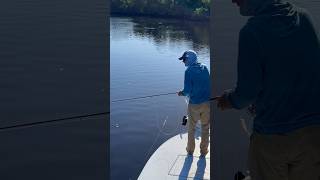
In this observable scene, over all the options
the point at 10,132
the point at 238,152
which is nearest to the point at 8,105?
the point at 10,132

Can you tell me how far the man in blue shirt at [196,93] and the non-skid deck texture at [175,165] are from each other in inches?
9.6

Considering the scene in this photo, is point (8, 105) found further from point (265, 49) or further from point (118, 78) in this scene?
point (118, 78)

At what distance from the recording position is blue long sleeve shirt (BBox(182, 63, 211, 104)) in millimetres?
6996

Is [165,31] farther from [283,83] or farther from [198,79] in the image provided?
[283,83]

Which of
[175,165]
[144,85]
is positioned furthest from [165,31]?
[175,165]

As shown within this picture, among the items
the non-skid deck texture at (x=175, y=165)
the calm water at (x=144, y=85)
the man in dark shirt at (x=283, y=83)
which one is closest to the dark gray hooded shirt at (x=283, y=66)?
the man in dark shirt at (x=283, y=83)

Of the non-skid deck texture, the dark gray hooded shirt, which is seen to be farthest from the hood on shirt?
the non-skid deck texture

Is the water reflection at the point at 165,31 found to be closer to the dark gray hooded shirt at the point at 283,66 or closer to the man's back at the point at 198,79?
the man's back at the point at 198,79

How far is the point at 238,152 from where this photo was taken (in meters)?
4.12

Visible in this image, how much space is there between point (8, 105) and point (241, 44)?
1.39m

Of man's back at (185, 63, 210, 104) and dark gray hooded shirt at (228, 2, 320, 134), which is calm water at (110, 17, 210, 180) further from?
dark gray hooded shirt at (228, 2, 320, 134)

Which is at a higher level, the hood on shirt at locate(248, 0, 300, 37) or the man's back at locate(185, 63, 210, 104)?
the hood on shirt at locate(248, 0, 300, 37)

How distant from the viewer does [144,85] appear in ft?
101

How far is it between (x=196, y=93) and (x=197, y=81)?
32 cm
